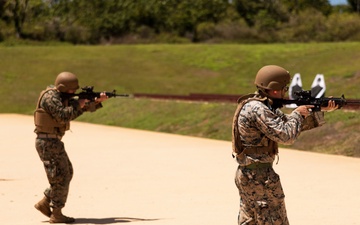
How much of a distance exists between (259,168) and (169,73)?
156 feet

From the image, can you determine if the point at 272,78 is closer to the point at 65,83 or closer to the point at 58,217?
the point at 65,83

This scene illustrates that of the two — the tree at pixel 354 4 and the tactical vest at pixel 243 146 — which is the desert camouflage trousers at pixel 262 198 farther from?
the tree at pixel 354 4

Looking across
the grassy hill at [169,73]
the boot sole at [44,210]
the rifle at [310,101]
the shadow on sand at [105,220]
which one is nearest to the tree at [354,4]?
the grassy hill at [169,73]

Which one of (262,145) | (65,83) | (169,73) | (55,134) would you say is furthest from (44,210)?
(169,73)

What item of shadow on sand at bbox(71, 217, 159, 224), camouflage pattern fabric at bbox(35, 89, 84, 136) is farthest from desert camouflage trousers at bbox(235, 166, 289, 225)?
shadow on sand at bbox(71, 217, 159, 224)

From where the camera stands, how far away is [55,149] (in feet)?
35.2

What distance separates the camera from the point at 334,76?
41344 millimetres

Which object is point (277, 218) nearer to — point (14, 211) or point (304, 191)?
point (14, 211)

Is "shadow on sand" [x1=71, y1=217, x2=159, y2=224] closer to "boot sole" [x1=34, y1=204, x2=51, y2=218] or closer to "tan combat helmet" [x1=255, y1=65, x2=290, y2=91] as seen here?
"boot sole" [x1=34, y1=204, x2=51, y2=218]

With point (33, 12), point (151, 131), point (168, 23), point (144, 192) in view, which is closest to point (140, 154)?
point (144, 192)

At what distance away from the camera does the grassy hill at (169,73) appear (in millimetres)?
32375

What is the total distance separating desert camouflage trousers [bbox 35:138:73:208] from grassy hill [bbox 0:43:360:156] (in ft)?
55.1

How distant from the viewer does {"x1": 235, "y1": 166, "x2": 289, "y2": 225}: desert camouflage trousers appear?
7.18 m

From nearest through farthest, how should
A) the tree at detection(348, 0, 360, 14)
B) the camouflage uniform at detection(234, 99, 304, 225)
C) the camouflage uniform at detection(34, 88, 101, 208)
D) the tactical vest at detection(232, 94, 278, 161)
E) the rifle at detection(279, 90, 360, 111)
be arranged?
the camouflage uniform at detection(234, 99, 304, 225) < the tactical vest at detection(232, 94, 278, 161) < the rifle at detection(279, 90, 360, 111) < the camouflage uniform at detection(34, 88, 101, 208) < the tree at detection(348, 0, 360, 14)
